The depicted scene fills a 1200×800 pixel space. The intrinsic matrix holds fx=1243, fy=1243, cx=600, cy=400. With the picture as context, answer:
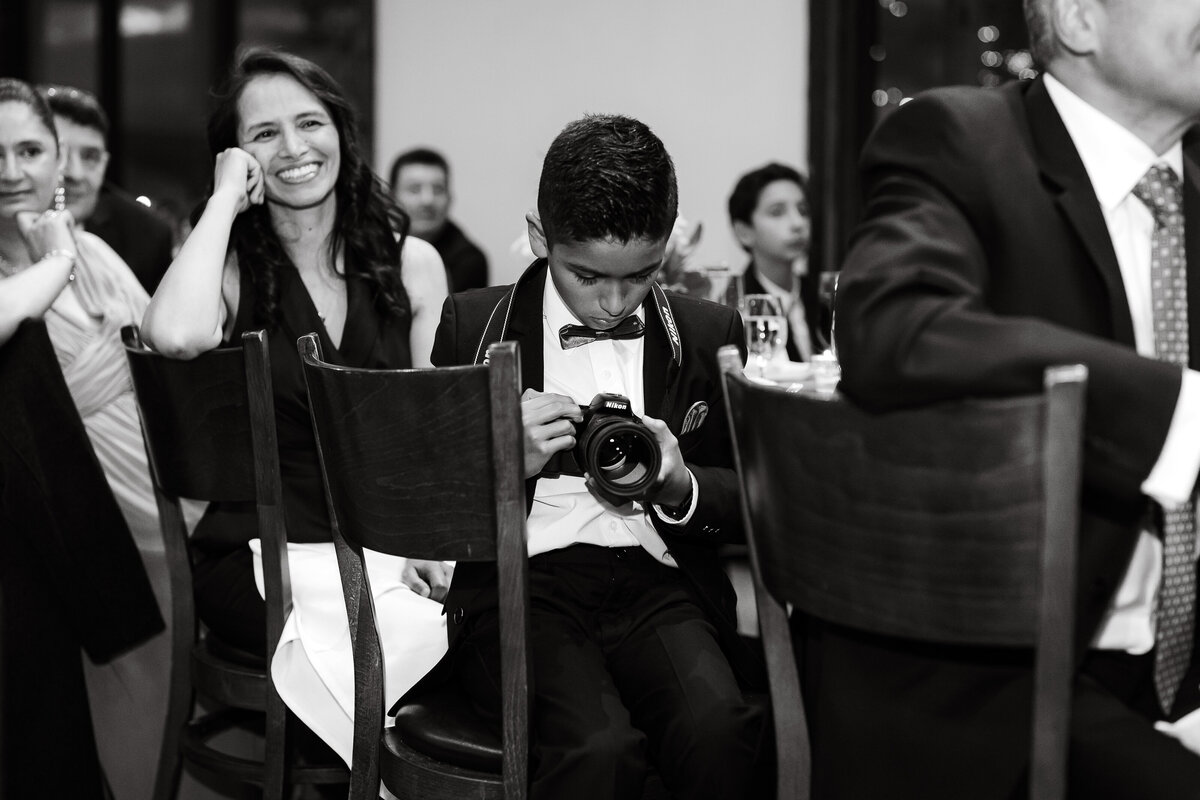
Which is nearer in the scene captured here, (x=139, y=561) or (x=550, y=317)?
(x=550, y=317)

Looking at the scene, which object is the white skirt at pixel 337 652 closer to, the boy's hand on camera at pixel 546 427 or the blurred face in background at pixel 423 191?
the boy's hand on camera at pixel 546 427

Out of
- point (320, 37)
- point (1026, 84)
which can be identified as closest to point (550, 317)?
point (1026, 84)

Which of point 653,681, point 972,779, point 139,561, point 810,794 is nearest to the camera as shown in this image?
point 972,779

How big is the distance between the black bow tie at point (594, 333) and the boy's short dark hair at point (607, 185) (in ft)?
0.44

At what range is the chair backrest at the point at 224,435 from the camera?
6.03 feet

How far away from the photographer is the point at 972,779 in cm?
123

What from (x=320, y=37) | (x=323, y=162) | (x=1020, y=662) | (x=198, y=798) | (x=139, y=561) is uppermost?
(x=320, y=37)

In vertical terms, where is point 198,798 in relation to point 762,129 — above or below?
below

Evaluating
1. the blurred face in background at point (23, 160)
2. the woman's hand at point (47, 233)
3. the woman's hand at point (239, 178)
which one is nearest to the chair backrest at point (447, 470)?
the woman's hand at point (239, 178)

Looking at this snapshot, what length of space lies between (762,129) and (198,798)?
3.69m

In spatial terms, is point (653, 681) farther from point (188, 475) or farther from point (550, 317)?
point (188, 475)

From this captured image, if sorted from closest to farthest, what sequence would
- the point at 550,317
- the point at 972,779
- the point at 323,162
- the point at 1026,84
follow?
the point at 972,779 → the point at 1026,84 → the point at 550,317 → the point at 323,162

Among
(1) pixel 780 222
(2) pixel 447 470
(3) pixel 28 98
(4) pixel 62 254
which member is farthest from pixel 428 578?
(1) pixel 780 222

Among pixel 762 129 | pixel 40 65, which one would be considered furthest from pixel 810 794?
pixel 40 65
